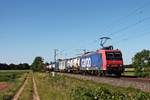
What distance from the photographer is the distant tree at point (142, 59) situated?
75.9 meters

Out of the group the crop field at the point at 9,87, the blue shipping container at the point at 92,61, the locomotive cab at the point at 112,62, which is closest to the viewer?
the crop field at the point at 9,87

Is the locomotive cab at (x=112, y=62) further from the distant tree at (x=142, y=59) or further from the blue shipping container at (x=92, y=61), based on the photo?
the distant tree at (x=142, y=59)

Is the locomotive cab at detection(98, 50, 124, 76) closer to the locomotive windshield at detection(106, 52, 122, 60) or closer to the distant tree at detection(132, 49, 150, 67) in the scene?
the locomotive windshield at detection(106, 52, 122, 60)

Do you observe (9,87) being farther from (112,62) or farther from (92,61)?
(112,62)

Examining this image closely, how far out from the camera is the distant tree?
75925 mm

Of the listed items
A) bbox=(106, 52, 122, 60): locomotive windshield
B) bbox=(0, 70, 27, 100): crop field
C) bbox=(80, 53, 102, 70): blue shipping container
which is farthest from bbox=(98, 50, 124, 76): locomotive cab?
bbox=(0, 70, 27, 100): crop field

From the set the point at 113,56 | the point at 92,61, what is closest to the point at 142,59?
the point at 92,61

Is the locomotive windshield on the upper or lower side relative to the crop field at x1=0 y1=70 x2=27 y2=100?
upper

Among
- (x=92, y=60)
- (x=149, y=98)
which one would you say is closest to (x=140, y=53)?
(x=92, y=60)

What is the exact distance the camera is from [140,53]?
81750 mm

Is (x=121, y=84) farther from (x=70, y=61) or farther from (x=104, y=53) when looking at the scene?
(x=70, y=61)

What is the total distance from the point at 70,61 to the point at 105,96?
69856 mm

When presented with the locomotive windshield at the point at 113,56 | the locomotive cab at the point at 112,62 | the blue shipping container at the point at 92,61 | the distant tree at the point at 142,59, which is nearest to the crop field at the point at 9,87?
the blue shipping container at the point at 92,61

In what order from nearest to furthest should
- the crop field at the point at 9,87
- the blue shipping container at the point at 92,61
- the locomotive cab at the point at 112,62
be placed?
the crop field at the point at 9,87
the locomotive cab at the point at 112,62
the blue shipping container at the point at 92,61
